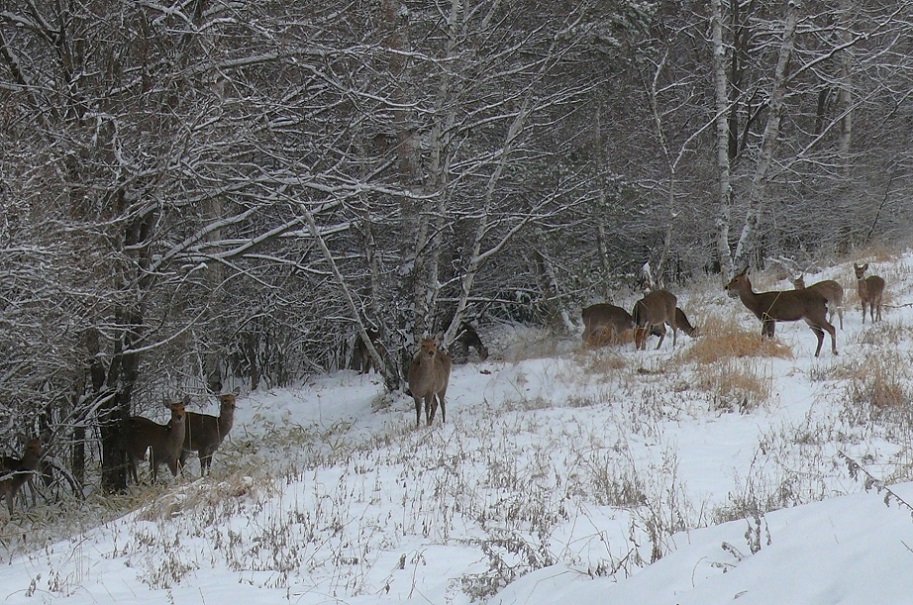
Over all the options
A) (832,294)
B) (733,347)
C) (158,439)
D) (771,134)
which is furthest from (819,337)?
(158,439)

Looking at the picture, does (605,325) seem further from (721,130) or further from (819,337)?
(721,130)

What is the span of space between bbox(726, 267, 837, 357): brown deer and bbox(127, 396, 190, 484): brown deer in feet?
24.4

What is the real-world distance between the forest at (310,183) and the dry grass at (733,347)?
132 inches

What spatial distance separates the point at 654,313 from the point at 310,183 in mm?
5553

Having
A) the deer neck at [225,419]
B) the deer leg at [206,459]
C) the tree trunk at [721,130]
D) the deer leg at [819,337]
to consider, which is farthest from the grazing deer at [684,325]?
the deer leg at [206,459]

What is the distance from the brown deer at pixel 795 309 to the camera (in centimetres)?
1248

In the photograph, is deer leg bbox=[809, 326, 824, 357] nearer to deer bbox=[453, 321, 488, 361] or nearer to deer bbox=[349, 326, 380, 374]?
deer bbox=[453, 321, 488, 361]

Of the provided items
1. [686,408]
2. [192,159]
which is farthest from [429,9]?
[686,408]

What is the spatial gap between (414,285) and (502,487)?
26.8 ft

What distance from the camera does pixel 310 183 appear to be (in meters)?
12.2

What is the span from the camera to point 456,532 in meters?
6.74

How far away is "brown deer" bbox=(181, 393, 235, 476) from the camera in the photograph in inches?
491

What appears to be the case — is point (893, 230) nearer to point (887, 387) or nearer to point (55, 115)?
point (887, 387)

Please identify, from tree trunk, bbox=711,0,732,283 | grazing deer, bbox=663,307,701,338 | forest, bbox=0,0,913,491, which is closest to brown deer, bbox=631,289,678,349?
grazing deer, bbox=663,307,701,338
